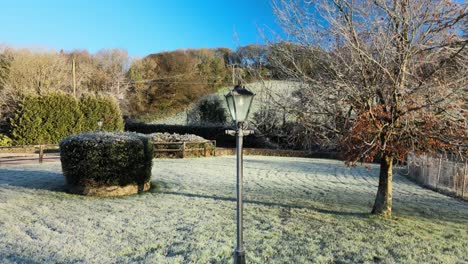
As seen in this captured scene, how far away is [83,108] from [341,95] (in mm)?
23431

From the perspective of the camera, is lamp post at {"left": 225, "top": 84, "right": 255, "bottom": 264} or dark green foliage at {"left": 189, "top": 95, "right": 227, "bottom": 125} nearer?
lamp post at {"left": 225, "top": 84, "right": 255, "bottom": 264}

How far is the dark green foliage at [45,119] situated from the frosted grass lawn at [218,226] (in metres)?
14.8

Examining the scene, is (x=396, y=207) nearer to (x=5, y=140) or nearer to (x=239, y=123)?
(x=239, y=123)

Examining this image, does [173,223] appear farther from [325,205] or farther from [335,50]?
[335,50]

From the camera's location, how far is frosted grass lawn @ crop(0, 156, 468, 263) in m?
4.72

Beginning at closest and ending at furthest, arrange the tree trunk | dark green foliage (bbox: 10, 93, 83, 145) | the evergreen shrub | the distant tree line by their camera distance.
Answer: the tree trunk, the evergreen shrub, dark green foliage (bbox: 10, 93, 83, 145), the distant tree line

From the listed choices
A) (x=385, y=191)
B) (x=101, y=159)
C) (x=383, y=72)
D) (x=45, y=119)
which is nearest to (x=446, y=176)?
(x=385, y=191)

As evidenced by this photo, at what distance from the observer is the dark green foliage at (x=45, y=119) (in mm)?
23375

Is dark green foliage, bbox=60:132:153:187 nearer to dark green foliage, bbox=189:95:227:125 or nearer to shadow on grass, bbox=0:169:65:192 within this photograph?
shadow on grass, bbox=0:169:65:192

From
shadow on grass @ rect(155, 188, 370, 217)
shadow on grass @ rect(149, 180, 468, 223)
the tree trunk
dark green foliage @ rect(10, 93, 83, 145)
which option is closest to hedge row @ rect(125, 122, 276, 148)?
dark green foliage @ rect(10, 93, 83, 145)

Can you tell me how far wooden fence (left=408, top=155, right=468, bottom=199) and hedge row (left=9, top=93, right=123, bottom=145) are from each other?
65.8 ft

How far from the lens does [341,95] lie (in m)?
6.05

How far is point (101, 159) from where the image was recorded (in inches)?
336

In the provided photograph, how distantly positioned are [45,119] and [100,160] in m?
18.1
